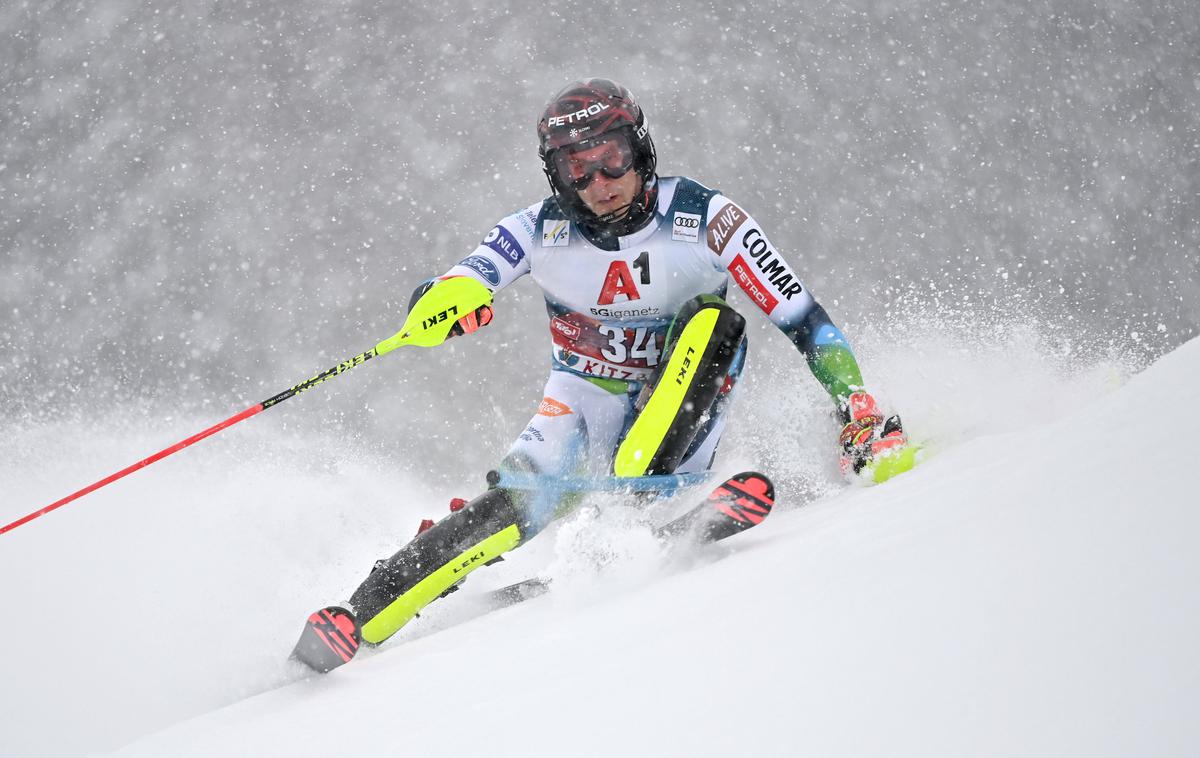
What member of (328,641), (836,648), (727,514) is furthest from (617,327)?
(836,648)

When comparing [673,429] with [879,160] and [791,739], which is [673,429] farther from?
[879,160]

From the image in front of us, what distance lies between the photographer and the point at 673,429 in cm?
298

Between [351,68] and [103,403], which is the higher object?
[351,68]

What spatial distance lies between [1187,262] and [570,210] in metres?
9.12

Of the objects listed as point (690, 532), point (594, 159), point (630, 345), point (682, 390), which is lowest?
point (690, 532)

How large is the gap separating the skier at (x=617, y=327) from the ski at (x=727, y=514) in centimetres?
19

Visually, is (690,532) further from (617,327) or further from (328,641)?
(328,641)

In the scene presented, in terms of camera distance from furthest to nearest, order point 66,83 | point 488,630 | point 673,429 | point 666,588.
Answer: point 66,83 < point 673,429 < point 488,630 < point 666,588

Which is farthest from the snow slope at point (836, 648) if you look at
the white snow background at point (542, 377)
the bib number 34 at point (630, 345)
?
the bib number 34 at point (630, 345)

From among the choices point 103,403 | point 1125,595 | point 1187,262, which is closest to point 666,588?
point 1125,595

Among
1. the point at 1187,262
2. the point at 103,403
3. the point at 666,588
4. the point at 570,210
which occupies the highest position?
the point at 103,403

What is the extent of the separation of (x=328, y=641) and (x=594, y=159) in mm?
1748

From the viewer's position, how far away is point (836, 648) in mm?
1430

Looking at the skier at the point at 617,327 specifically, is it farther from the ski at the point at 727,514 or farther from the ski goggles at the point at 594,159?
the ski at the point at 727,514
